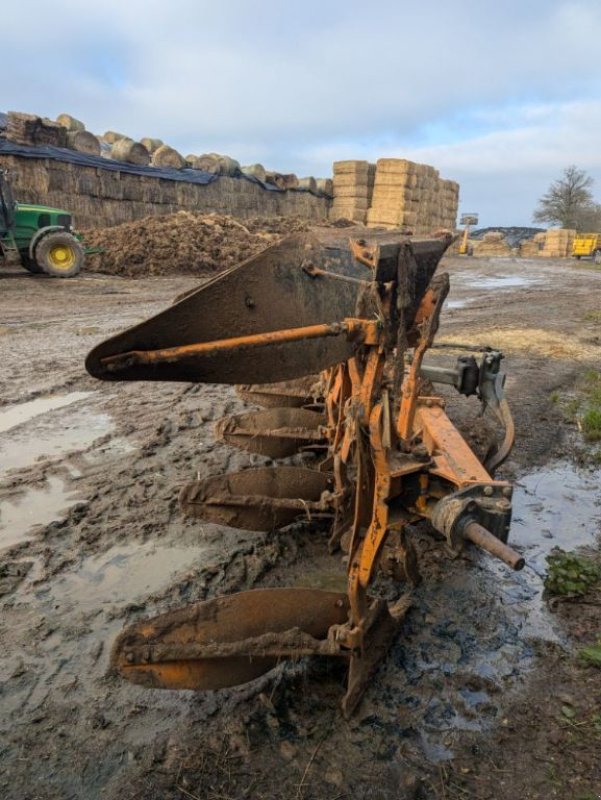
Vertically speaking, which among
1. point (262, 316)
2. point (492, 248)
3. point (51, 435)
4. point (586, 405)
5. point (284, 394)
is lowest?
point (51, 435)

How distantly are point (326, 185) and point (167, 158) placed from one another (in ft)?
26.8

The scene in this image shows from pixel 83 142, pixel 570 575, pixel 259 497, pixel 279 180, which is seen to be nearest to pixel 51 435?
pixel 259 497

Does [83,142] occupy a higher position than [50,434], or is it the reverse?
[83,142]

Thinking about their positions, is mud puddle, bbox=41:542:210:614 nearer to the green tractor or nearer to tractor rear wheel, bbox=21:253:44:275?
the green tractor

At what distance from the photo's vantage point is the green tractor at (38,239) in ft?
44.8

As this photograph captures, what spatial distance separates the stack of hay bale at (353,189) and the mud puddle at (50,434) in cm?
2192

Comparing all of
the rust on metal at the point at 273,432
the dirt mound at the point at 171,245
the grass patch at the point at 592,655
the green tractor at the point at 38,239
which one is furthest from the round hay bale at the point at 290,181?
the grass patch at the point at 592,655

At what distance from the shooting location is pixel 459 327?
10.9 meters

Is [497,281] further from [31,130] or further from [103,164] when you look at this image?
[31,130]

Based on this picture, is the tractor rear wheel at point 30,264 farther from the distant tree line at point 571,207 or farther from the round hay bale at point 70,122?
the distant tree line at point 571,207

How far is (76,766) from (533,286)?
18.6m

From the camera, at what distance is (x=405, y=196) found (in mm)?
25641

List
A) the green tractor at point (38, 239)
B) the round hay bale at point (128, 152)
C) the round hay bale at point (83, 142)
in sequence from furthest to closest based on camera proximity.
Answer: the round hay bale at point (128, 152), the round hay bale at point (83, 142), the green tractor at point (38, 239)

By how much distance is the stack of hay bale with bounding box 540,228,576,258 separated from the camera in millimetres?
39094
